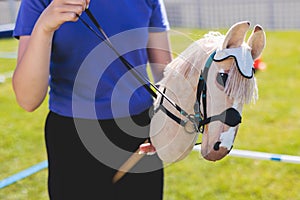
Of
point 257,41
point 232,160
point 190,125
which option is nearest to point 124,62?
point 190,125

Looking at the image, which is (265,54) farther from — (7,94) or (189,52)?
(189,52)

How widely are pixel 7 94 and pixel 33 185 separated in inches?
88.7

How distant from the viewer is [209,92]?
3.32 feet

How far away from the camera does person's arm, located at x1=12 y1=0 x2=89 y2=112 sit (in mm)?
1014

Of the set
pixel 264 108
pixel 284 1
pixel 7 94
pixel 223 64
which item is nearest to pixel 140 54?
pixel 223 64

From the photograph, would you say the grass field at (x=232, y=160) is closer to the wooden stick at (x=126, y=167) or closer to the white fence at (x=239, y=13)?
the white fence at (x=239, y=13)

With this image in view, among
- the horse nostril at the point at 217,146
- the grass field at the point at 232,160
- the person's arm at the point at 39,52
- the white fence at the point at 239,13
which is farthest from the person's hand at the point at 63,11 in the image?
→ the white fence at the point at 239,13

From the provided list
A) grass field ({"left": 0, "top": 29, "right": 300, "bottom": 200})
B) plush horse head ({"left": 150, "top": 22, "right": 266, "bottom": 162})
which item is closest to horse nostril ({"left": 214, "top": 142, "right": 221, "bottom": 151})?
plush horse head ({"left": 150, "top": 22, "right": 266, "bottom": 162})

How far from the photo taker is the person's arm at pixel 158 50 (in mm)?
1447

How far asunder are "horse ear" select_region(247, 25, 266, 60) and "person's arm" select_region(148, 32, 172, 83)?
464 mm

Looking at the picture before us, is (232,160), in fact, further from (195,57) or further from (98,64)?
(195,57)

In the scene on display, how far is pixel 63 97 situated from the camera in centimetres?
128

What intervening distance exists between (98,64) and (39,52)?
21cm

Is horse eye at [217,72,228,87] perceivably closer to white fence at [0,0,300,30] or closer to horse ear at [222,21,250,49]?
horse ear at [222,21,250,49]
